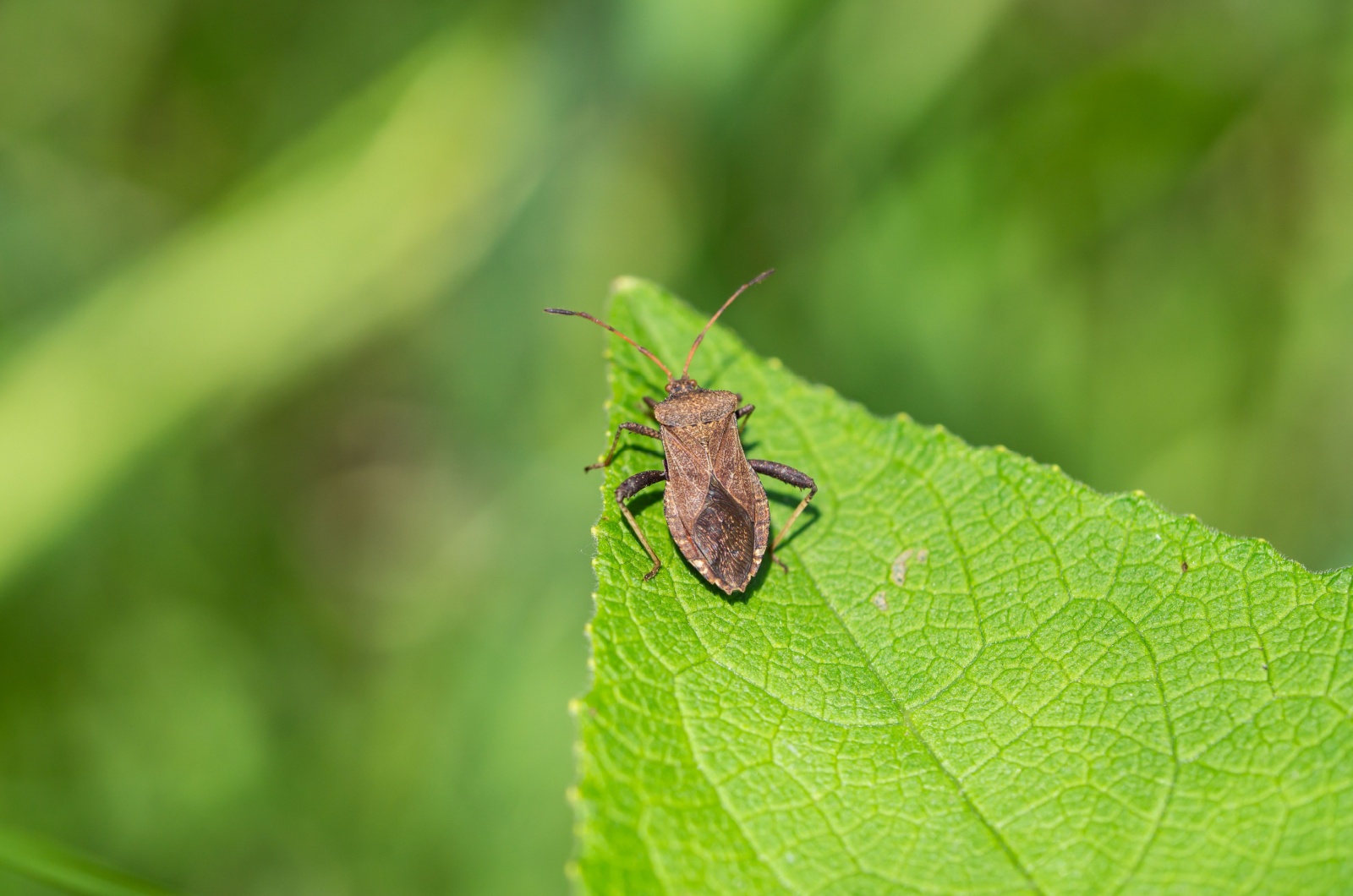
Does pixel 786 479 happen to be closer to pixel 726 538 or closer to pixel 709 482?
pixel 709 482

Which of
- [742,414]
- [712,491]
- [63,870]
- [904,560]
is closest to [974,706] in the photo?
[904,560]

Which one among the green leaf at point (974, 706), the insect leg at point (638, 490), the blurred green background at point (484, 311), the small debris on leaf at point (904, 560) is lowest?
the green leaf at point (974, 706)

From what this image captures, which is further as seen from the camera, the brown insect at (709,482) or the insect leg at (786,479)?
the insect leg at (786,479)

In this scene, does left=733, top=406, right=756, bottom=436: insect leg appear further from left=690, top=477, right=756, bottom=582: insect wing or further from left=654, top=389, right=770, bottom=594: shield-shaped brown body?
left=690, top=477, right=756, bottom=582: insect wing

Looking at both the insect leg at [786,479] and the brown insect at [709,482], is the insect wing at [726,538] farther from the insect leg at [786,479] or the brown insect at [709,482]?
the insect leg at [786,479]

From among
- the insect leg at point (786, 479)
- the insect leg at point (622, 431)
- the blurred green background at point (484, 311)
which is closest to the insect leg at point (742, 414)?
the insect leg at point (786, 479)
